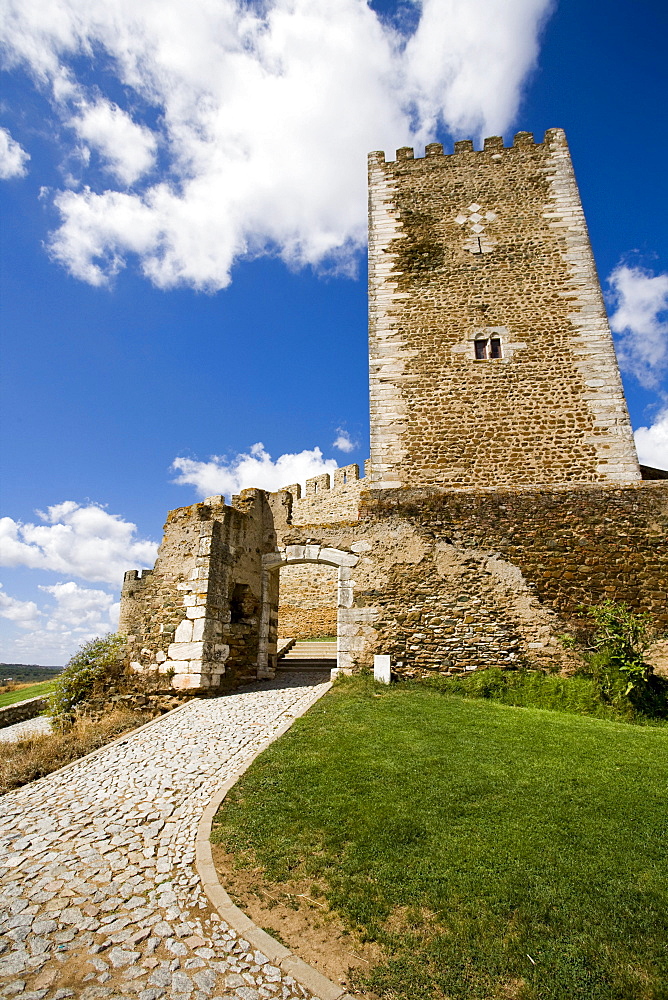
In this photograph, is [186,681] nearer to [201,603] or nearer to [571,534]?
[201,603]

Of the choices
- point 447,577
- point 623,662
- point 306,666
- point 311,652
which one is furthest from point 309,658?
point 623,662

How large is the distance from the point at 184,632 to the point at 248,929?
6.25 meters

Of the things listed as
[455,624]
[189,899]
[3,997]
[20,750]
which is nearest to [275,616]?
[455,624]

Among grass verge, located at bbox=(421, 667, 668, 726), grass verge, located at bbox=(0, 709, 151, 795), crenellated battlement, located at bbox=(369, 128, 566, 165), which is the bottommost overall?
grass verge, located at bbox=(0, 709, 151, 795)

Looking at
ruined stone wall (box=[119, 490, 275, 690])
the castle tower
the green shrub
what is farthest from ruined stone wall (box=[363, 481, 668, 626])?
ruined stone wall (box=[119, 490, 275, 690])

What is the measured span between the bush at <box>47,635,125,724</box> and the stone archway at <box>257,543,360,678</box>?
9.84 feet

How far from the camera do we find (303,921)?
3125mm

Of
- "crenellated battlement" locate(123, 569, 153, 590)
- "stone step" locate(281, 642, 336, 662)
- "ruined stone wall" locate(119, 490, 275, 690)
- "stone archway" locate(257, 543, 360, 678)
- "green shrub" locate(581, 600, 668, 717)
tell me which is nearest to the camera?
"green shrub" locate(581, 600, 668, 717)

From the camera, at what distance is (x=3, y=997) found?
8.30 feet

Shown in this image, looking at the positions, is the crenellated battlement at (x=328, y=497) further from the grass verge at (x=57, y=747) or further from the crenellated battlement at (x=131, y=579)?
the grass verge at (x=57, y=747)

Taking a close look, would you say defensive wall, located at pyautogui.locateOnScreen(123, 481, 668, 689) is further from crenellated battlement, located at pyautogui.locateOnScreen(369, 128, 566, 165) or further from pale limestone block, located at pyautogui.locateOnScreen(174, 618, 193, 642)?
crenellated battlement, located at pyautogui.locateOnScreen(369, 128, 566, 165)

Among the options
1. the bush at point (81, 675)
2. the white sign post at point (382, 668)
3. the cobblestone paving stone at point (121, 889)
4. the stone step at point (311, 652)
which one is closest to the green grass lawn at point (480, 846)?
the cobblestone paving stone at point (121, 889)

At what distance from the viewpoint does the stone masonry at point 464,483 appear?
28.5ft

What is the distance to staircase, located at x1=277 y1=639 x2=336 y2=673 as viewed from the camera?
12.8 m
